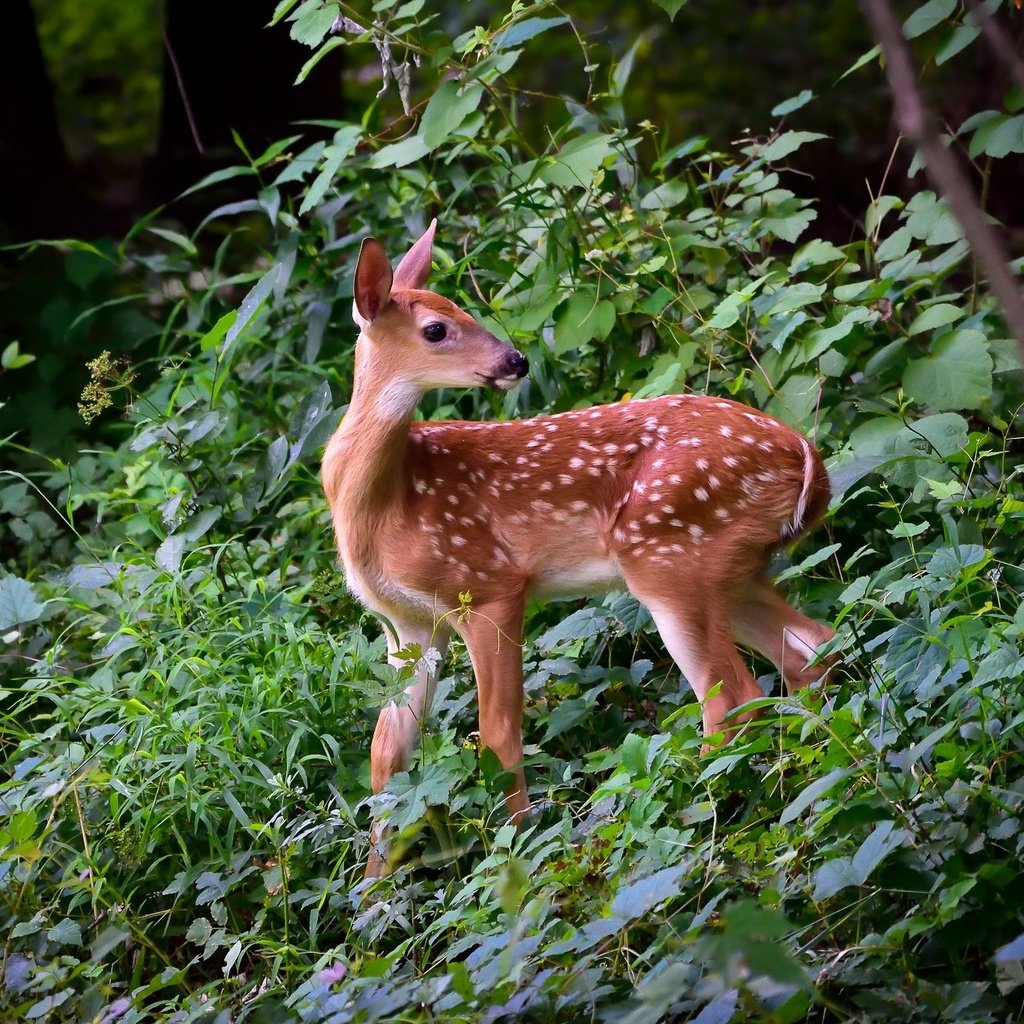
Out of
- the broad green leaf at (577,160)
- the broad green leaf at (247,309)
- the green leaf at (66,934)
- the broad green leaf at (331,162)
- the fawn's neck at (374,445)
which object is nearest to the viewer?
the green leaf at (66,934)

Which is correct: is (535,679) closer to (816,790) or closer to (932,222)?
(816,790)

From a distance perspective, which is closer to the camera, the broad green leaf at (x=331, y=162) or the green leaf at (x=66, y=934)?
the green leaf at (x=66, y=934)

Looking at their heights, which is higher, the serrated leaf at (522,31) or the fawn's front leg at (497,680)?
the serrated leaf at (522,31)

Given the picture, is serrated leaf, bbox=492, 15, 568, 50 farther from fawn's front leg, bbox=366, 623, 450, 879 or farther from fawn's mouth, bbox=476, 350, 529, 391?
fawn's front leg, bbox=366, 623, 450, 879

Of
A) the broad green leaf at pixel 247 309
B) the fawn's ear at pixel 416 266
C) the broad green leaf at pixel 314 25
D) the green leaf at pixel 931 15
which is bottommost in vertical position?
the broad green leaf at pixel 247 309

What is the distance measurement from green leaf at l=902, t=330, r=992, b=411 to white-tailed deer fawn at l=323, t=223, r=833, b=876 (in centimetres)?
67

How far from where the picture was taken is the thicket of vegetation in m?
2.75

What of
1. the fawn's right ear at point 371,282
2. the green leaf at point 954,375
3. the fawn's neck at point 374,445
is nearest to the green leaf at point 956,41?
the green leaf at point 954,375

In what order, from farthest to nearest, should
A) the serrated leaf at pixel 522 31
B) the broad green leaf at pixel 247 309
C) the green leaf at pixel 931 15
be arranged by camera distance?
the broad green leaf at pixel 247 309, the serrated leaf at pixel 522 31, the green leaf at pixel 931 15

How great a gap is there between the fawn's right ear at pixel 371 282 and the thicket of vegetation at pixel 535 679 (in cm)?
85

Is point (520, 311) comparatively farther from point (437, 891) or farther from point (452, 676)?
point (437, 891)

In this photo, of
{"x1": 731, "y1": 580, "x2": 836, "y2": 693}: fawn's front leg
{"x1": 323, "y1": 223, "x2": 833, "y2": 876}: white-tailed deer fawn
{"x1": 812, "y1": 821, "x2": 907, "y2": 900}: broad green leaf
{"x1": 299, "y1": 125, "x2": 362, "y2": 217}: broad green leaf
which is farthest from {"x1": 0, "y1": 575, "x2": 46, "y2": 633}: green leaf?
{"x1": 812, "y1": 821, "x2": 907, "y2": 900}: broad green leaf

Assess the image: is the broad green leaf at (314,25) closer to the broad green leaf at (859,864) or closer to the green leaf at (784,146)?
the green leaf at (784,146)

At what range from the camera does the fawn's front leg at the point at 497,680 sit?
391 cm
